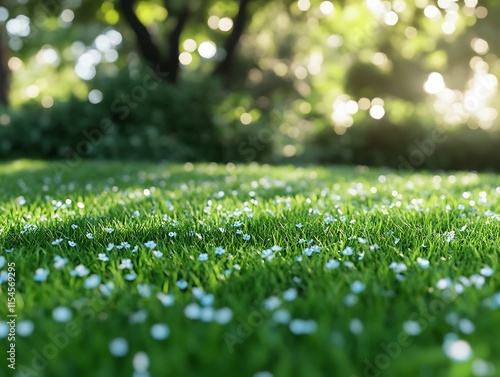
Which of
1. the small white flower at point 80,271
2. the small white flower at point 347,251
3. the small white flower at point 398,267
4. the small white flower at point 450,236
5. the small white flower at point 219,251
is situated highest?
the small white flower at point 450,236

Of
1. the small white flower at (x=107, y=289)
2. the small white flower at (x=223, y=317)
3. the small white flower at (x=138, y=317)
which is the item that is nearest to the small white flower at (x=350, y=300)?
the small white flower at (x=223, y=317)

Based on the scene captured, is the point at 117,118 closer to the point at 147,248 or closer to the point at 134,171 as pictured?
the point at 134,171

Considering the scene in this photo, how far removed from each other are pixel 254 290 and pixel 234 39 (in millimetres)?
15436

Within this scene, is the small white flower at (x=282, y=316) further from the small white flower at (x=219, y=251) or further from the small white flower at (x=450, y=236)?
the small white flower at (x=450, y=236)

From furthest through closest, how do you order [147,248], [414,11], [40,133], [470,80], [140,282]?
1. [470,80]
2. [414,11]
3. [40,133]
4. [147,248]
5. [140,282]

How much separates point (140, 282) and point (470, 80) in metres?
32.7

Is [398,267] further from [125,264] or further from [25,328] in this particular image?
[25,328]

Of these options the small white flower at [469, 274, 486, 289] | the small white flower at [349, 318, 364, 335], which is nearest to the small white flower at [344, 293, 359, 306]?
the small white flower at [349, 318, 364, 335]

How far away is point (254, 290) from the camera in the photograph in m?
2.77

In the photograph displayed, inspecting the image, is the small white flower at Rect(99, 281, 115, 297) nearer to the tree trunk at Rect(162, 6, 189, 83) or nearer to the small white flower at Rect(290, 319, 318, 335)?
the small white flower at Rect(290, 319, 318, 335)

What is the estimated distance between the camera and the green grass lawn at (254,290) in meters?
2.01

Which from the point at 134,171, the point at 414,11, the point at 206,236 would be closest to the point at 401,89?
the point at 414,11

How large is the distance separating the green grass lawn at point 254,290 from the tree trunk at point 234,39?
12.6m

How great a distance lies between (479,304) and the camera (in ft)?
8.21
